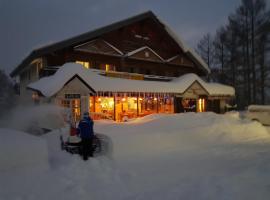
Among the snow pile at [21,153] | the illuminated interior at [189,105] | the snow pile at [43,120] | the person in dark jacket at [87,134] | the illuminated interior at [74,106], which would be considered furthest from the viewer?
the illuminated interior at [189,105]

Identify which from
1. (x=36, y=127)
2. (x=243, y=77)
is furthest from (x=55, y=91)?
(x=243, y=77)

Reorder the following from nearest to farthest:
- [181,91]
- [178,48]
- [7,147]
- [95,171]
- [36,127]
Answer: [7,147] → [95,171] → [36,127] → [181,91] → [178,48]

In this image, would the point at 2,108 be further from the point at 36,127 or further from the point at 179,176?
the point at 179,176

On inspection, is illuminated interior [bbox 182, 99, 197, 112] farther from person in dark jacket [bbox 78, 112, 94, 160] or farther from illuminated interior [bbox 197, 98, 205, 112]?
person in dark jacket [bbox 78, 112, 94, 160]

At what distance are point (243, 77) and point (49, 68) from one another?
28.6 meters

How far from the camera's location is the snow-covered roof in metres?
17.1

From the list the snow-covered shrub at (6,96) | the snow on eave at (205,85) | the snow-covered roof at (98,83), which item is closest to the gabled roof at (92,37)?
the snow-covered roof at (98,83)

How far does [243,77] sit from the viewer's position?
39.3 meters

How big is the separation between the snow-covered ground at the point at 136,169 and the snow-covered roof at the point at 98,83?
4790 millimetres

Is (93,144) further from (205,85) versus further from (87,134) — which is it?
(205,85)

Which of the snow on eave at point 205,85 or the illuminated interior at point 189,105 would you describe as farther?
the illuminated interior at point 189,105

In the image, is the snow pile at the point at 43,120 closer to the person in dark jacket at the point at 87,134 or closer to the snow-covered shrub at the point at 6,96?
the person in dark jacket at the point at 87,134

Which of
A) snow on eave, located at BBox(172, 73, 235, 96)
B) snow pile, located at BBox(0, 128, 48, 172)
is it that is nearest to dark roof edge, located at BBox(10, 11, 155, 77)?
snow on eave, located at BBox(172, 73, 235, 96)

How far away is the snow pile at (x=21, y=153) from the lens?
7543 mm
